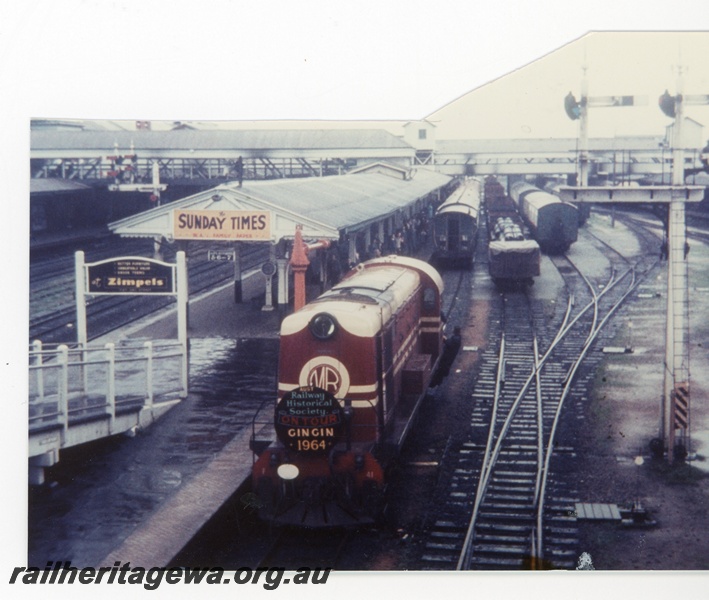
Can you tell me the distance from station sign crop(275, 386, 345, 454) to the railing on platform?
3590 millimetres

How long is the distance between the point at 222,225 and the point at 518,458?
9358 mm

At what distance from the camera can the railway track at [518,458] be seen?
1088 cm

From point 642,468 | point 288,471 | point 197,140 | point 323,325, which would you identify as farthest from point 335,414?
point 197,140

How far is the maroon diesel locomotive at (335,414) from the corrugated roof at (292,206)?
6.63 meters

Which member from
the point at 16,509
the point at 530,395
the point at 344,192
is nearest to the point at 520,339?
the point at 530,395

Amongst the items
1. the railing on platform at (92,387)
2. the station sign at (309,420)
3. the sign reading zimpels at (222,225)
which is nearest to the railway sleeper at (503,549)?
the station sign at (309,420)

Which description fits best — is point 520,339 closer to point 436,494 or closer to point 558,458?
point 558,458

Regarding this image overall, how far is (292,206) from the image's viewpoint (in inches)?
811

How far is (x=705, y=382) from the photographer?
17.2m

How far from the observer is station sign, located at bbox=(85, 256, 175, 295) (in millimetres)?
14922

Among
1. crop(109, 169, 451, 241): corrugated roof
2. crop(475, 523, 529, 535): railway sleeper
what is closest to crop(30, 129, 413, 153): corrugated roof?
crop(109, 169, 451, 241): corrugated roof

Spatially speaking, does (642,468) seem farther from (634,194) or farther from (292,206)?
(292,206)

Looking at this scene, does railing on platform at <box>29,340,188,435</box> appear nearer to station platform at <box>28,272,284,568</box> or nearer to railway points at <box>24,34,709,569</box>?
station platform at <box>28,272,284,568</box>

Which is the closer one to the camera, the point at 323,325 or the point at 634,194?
the point at 323,325
